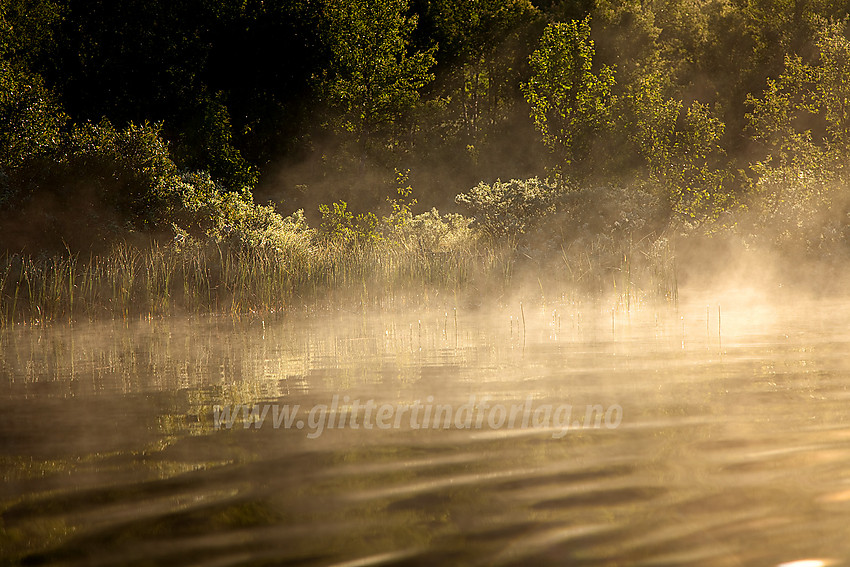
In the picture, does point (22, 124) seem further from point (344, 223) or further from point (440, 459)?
point (440, 459)

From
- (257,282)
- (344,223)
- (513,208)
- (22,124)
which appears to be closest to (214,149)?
(344,223)

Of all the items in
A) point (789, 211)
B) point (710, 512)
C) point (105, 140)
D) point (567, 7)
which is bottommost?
point (710, 512)

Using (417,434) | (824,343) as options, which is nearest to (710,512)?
(417,434)

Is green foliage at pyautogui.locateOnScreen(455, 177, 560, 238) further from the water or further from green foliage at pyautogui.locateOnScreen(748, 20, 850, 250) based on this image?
the water

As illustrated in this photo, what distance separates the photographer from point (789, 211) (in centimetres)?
1830

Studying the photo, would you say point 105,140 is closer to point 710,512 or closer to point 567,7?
point 710,512

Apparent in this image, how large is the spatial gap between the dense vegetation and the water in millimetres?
6660

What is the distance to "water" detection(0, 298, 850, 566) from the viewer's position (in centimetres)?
287

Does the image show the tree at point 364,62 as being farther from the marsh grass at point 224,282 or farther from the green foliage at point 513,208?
the marsh grass at point 224,282

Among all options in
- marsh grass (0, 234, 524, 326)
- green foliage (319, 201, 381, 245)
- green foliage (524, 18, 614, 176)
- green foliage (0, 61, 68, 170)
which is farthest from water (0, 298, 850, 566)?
green foliage (524, 18, 614, 176)

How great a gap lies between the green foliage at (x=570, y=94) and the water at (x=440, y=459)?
52.4 ft

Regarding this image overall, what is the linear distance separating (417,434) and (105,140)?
16.1 metres

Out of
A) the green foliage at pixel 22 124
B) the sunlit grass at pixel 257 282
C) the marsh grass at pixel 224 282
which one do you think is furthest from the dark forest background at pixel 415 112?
the marsh grass at pixel 224 282

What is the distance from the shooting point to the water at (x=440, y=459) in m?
2.87
